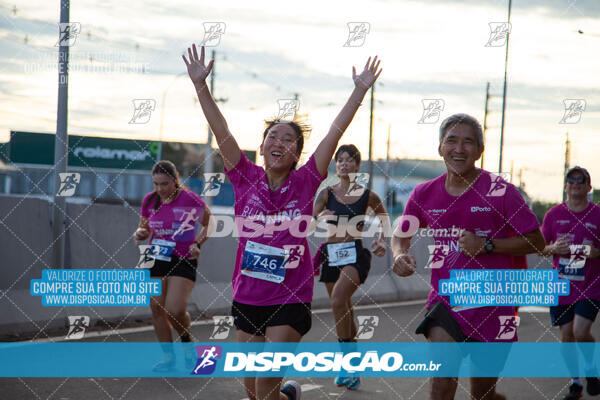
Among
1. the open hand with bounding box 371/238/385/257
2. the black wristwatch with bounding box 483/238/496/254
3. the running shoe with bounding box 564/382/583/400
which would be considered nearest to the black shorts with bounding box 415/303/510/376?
the black wristwatch with bounding box 483/238/496/254

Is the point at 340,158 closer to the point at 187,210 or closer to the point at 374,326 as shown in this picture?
the point at 187,210

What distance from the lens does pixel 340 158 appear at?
805cm

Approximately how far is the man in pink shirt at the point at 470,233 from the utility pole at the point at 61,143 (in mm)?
6442

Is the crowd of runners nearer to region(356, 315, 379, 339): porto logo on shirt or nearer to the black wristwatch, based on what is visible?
the black wristwatch

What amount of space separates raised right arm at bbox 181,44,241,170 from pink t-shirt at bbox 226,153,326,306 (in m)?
0.08

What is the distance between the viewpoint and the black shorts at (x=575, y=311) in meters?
7.65

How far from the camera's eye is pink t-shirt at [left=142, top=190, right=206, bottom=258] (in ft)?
26.6

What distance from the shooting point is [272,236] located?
15.4ft

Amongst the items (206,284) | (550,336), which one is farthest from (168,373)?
(550,336)

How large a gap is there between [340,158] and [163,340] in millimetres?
2647

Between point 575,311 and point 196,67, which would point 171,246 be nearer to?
point 196,67

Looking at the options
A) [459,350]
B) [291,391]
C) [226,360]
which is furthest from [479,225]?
[226,360]

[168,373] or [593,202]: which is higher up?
[593,202]

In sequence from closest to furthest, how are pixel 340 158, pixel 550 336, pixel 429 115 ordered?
pixel 340 158 → pixel 429 115 → pixel 550 336
